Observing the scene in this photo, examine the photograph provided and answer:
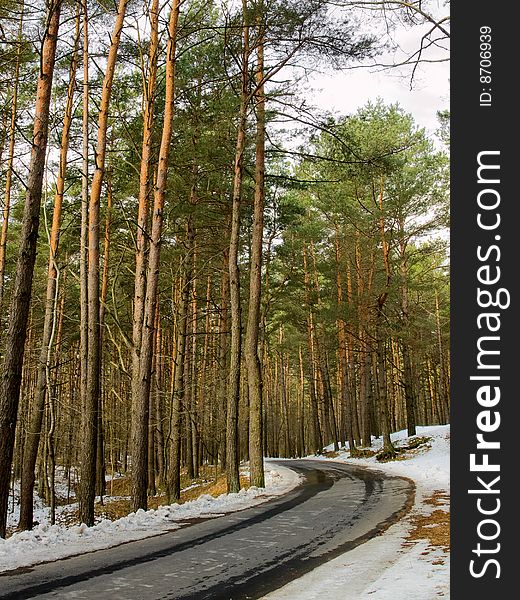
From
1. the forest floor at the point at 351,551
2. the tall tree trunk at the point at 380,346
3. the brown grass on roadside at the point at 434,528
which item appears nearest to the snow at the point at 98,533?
the forest floor at the point at 351,551

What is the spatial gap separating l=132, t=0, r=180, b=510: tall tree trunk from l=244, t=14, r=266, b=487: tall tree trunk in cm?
264

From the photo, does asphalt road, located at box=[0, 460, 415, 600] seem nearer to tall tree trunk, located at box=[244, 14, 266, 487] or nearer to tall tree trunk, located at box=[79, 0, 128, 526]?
tall tree trunk, located at box=[79, 0, 128, 526]

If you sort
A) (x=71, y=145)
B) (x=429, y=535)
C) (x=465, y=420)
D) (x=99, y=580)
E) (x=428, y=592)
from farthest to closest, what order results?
1. (x=71, y=145)
2. (x=429, y=535)
3. (x=99, y=580)
4. (x=428, y=592)
5. (x=465, y=420)

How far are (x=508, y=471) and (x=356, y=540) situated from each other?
422 cm

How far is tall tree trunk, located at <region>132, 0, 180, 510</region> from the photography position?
1088 cm

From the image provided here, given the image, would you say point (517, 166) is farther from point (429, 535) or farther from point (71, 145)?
point (71, 145)

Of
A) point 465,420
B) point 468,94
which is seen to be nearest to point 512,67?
point 468,94

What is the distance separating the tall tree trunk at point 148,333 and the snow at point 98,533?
102 cm

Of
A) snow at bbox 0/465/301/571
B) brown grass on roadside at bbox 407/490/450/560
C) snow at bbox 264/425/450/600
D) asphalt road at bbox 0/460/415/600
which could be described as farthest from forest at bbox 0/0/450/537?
brown grass on roadside at bbox 407/490/450/560

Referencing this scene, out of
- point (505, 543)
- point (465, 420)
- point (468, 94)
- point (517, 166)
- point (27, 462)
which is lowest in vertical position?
point (27, 462)

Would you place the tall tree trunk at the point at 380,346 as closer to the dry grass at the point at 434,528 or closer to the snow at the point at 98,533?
the snow at the point at 98,533

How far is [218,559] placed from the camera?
582cm

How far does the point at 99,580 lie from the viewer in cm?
502

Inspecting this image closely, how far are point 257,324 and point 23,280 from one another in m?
7.74
